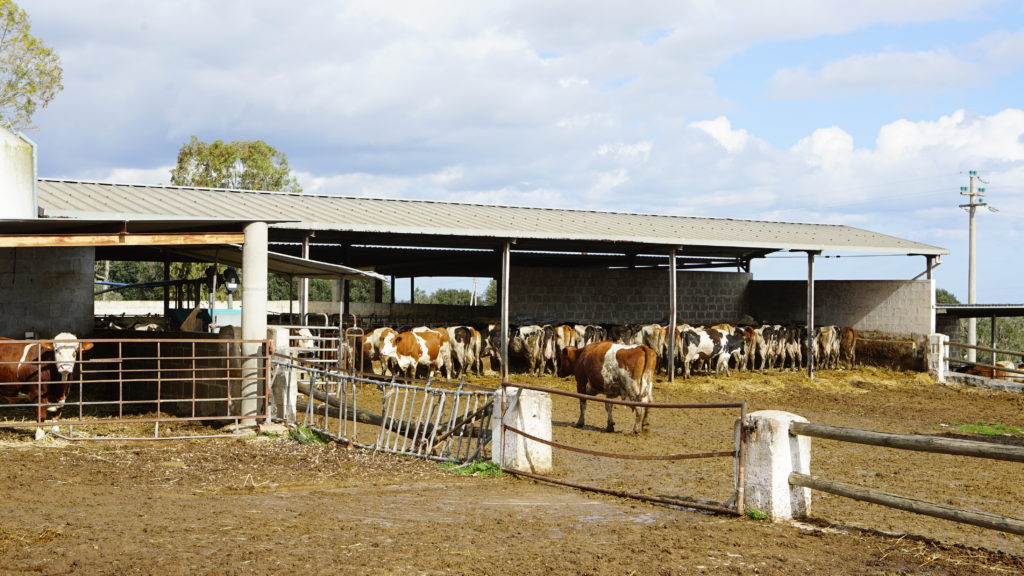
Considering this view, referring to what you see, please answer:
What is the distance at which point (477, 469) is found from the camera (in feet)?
32.0

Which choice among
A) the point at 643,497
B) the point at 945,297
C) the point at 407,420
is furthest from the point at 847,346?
the point at 945,297

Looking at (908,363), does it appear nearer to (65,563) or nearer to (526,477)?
(526,477)

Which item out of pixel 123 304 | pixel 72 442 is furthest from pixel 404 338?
pixel 123 304

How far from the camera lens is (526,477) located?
373 inches

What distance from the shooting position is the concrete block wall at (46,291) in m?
16.0

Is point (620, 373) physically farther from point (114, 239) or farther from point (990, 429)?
point (114, 239)

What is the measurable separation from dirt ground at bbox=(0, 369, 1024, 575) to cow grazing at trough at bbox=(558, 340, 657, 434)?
1.12m

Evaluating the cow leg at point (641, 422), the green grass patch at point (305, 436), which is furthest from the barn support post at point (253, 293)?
the cow leg at point (641, 422)

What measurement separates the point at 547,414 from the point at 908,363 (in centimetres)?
1832

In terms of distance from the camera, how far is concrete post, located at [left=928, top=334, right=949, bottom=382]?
2436 cm

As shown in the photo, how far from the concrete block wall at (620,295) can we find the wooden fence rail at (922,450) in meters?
17.7

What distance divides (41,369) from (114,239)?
73.7 inches

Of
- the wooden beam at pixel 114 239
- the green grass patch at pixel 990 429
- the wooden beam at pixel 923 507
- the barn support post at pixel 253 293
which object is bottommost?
the green grass patch at pixel 990 429

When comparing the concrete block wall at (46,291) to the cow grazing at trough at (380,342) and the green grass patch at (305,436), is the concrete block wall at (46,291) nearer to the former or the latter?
the cow grazing at trough at (380,342)
